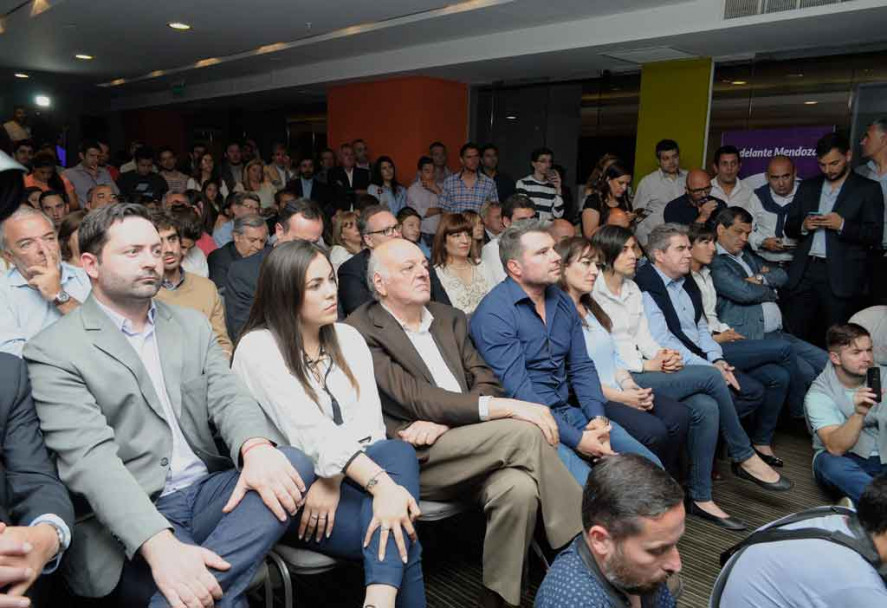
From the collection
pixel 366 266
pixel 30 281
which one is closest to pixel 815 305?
pixel 366 266

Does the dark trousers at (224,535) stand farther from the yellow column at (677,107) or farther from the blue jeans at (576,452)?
the yellow column at (677,107)

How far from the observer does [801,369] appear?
430 centimetres

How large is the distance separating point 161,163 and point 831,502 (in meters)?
8.02

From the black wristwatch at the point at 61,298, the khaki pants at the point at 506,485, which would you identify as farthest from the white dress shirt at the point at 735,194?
the black wristwatch at the point at 61,298

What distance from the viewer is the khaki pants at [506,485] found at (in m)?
2.21

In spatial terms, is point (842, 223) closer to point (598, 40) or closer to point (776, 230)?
point (776, 230)

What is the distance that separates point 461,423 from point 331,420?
1.66 feet

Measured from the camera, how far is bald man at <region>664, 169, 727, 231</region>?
211 inches

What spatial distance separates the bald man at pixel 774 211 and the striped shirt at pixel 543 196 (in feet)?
6.09

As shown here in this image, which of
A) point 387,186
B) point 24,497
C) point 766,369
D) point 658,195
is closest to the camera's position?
point 24,497

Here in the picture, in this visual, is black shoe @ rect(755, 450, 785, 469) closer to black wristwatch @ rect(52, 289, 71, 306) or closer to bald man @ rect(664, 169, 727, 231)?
bald man @ rect(664, 169, 727, 231)

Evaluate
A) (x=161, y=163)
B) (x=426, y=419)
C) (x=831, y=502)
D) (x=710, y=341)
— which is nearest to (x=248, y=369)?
(x=426, y=419)

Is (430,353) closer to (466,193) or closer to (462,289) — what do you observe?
(462,289)

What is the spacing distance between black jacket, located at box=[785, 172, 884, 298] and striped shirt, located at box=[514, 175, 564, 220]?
230 centimetres
